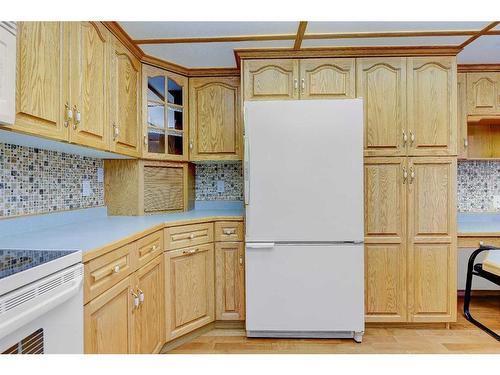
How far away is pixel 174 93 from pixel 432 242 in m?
2.21

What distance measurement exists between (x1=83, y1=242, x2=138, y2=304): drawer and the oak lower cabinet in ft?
5.23

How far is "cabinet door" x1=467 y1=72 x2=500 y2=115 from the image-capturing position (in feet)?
9.38

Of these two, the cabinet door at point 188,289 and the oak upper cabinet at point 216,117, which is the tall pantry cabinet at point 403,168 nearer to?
the oak upper cabinet at point 216,117

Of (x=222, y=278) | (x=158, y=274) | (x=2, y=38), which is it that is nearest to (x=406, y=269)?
(x=222, y=278)

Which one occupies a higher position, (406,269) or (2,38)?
(2,38)

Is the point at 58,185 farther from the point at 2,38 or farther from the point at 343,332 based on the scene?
the point at 343,332

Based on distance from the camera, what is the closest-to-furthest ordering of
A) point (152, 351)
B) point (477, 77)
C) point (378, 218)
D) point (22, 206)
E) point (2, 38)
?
point (2, 38), point (22, 206), point (152, 351), point (378, 218), point (477, 77)

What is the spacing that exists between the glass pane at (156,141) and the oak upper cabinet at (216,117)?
24 centimetres

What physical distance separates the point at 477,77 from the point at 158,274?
2.86 metres

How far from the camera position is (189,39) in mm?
2281

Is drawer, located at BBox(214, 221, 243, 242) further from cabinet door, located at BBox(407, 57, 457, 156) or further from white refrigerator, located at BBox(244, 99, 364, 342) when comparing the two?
cabinet door, located at BBox(407, 57, 457, 156)

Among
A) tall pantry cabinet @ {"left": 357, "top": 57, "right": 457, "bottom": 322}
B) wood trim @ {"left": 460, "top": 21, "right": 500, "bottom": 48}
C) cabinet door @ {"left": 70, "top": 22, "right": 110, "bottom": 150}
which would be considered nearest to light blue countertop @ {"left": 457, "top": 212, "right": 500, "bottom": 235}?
tall pantry cabinet @ {"left": 357, "top": 57, "right": 457, "bottom": 322}

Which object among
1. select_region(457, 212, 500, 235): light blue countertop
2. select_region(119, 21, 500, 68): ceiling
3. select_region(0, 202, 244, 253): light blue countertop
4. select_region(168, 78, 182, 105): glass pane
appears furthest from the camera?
select_region(457, 212, 500, 235): light blue countertop

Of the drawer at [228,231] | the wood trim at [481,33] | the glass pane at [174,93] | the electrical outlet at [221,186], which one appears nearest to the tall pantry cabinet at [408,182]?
the wood trim at [481,33]
